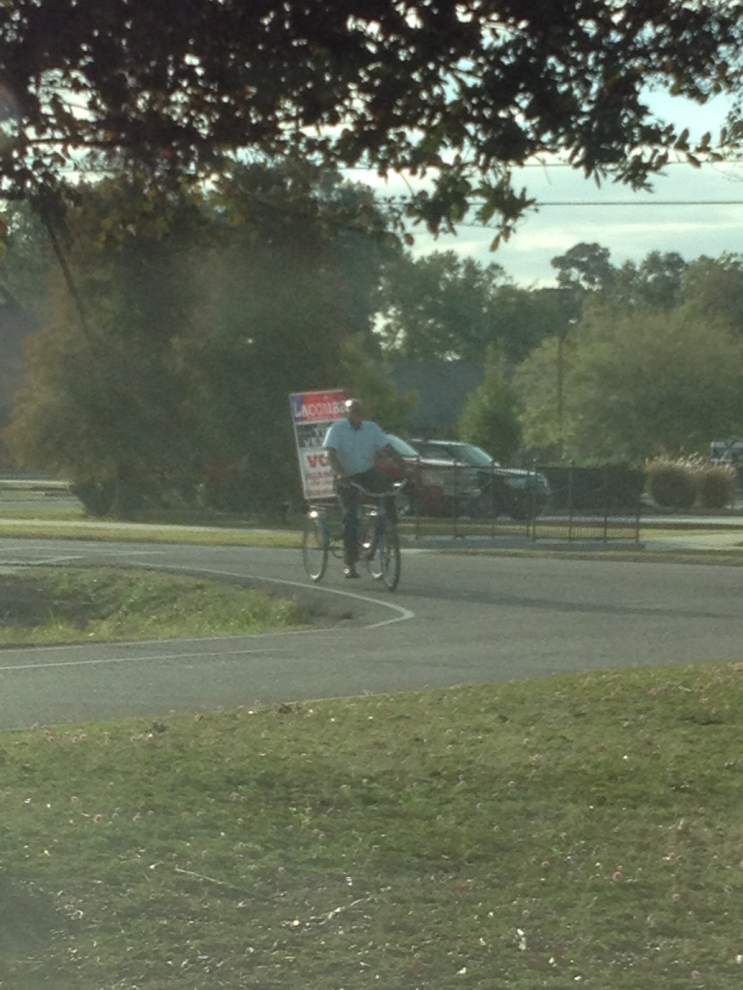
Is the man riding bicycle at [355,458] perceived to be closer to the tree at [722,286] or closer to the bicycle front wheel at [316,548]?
the bicycle front wheel at [316,548]

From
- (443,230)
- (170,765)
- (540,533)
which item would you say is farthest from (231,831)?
(540,533)

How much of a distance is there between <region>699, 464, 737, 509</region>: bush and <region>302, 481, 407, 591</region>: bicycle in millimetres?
28994

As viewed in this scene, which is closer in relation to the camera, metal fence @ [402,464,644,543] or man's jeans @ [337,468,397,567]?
man's jeans @ [337,468,397,567]

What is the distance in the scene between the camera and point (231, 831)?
283 inches

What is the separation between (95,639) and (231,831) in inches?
352

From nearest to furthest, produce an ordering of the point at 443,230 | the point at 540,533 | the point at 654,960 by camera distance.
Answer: the point at 654,960, the point at 443,230, the point at 540,533

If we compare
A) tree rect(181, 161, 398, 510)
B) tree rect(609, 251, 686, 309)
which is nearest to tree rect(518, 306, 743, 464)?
tree rect(181, 161, 398, 510)

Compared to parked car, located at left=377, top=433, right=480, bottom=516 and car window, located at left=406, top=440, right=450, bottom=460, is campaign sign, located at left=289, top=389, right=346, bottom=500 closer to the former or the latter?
parked car, located at left=377, top=433, right=480, bottom=516

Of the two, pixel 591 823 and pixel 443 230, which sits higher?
pixel 443 230

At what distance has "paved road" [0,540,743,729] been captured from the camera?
11.5 m

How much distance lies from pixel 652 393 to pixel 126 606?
152 ft

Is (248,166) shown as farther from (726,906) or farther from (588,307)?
(588,307)

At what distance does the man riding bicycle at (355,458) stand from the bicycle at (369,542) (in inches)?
3.4

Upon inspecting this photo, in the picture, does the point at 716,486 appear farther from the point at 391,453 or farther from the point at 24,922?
the point at 24,922
